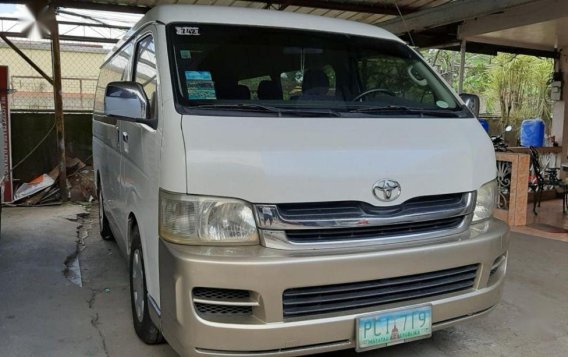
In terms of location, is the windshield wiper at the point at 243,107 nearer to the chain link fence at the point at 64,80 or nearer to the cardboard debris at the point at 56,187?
the cardboard debris at the point at 56,187

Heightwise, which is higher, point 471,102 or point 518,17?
point 518,17

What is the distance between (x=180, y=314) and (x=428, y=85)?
2145 millimetres

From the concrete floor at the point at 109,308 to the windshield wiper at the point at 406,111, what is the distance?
1380mm

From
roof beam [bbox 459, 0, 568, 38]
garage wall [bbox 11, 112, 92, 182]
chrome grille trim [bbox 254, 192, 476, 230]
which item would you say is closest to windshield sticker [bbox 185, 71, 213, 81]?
chrome grille trim [bbox 254, 192, 476, 230]

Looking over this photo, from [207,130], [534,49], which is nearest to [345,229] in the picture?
[207,130]

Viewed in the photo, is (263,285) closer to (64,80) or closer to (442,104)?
(442,104)

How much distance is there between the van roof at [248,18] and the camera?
298cm

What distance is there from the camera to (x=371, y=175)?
239cm

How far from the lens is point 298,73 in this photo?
3.12m

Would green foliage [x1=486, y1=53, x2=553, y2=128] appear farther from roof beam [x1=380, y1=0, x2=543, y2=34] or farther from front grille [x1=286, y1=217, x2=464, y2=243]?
front grille [x1=286, y1=217, x2=464, y2=243]

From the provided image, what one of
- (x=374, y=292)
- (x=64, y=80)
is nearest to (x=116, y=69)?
(x=374, y=292)

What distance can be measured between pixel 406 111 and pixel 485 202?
66cm

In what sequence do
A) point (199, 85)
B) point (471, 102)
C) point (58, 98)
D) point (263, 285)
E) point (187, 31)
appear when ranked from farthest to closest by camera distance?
point (58, 98) → point (471, 102) → point (187, 31) → point (199, 85) → point (263, 285)

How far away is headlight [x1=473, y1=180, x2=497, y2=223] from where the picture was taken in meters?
2.72
